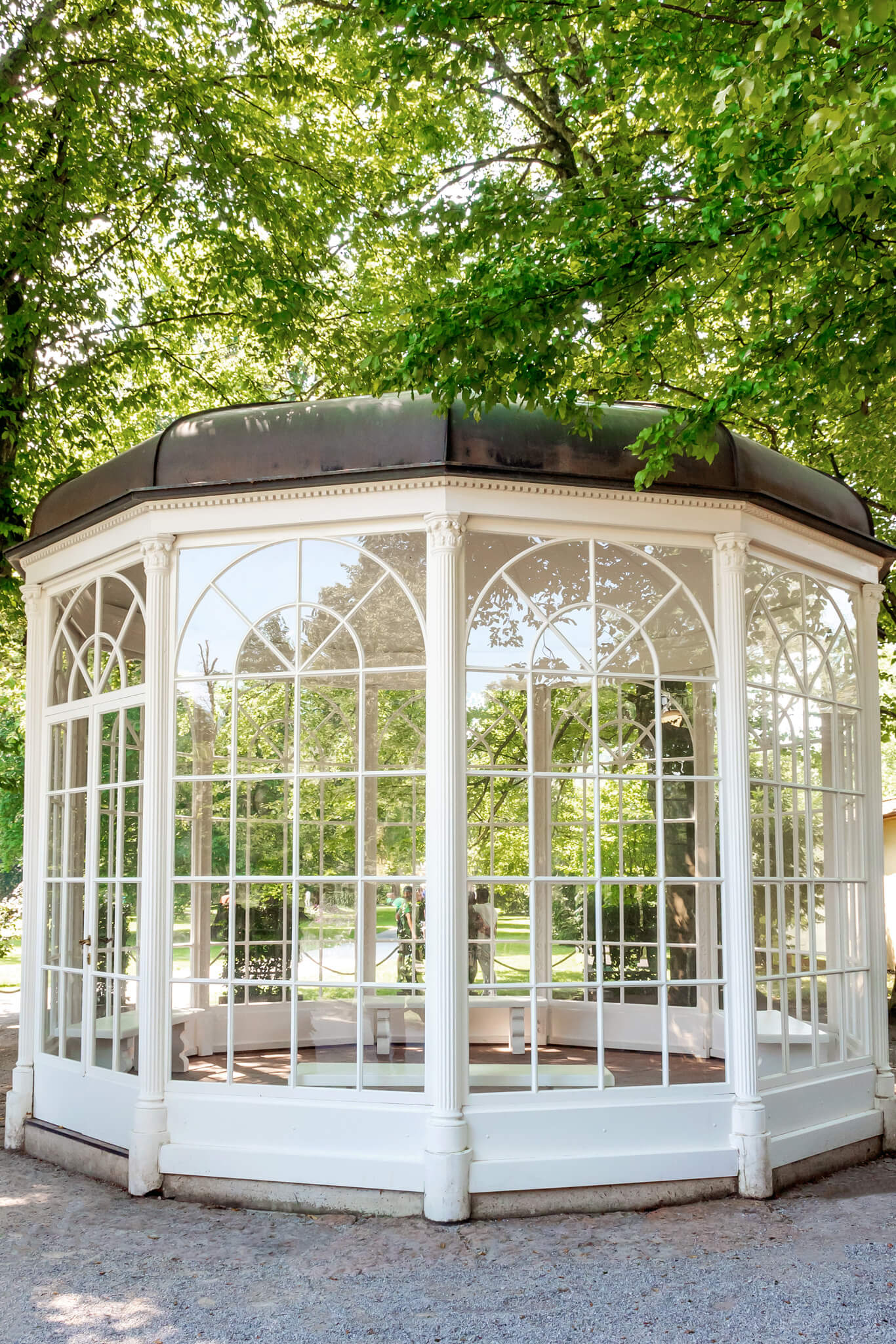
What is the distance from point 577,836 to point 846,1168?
2.96 meters

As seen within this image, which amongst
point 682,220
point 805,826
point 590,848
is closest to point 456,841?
point 805,826

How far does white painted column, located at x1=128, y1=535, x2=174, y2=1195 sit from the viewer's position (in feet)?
17.6

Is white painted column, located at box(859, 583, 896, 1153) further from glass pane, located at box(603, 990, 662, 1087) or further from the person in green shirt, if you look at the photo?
the person in green shirt

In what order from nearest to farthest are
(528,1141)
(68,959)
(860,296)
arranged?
(528,1141) → (860,296) → (68,959)

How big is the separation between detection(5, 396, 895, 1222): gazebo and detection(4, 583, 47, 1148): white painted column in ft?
0.07

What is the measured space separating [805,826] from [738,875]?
Result: 1.05 m

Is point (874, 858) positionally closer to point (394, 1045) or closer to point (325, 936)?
point (394, 1045)

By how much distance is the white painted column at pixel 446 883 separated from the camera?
16.2ft

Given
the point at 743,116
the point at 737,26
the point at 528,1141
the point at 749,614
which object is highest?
the point at 737,26

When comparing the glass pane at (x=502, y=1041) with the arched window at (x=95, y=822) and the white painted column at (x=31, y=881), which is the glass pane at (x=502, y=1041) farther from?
the white painted column at (x=31, y=881)

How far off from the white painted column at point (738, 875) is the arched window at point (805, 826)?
336 mm

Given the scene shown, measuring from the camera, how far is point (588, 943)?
7.91 meters

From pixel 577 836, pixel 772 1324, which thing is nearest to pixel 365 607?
pixel 577 836

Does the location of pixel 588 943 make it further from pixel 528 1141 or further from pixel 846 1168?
pixel 528 1141
